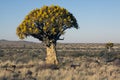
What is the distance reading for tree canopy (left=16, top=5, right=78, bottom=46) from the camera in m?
26.2

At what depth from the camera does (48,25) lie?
85.4 feet

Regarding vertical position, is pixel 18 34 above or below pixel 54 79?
above

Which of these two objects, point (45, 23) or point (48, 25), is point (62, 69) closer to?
point (48, 25)

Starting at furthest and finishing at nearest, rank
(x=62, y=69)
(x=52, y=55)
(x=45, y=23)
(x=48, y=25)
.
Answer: (x=52, y=55), (x=45, y=23), (x=48, y=25), (x=62, y=69)

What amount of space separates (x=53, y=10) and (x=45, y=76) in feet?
29.9

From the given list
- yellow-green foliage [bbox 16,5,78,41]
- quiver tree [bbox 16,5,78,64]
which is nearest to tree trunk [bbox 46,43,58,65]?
quiver tree [bbox 16,5,78,64]

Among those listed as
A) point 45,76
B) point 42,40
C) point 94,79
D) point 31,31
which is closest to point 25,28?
point 31,31

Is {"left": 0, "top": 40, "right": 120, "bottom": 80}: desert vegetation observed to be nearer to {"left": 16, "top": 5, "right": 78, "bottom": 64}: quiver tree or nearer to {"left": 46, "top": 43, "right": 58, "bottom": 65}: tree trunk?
{"left": 46, "top": 43, "right": 58, "bottom": 65}: tree trunk

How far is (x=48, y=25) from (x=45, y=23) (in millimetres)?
497

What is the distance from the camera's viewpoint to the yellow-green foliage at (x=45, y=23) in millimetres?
26188

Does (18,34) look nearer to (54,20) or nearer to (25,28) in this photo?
(25,28)

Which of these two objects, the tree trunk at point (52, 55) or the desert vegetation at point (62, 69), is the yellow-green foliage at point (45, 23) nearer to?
the tree trunk at point (52, 55)

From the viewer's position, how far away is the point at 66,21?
26.4 metres

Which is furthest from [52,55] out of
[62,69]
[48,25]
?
[62,69]
